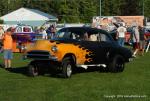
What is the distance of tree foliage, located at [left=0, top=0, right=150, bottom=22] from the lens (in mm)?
104750

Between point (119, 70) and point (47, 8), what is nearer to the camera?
point (119, 70)

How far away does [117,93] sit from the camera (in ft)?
43.1

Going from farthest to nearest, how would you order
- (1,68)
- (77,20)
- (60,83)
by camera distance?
1. (77,20)
2. (1,68)
3. (60,83)

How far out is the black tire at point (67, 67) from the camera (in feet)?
54.4

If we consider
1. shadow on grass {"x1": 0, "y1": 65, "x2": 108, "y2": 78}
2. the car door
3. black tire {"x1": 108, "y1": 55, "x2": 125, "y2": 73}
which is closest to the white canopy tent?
shadow on grass {"x1": 0, "y1": 65, "x2": 108, "y2": 78}

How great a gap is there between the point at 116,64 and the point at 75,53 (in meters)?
2.35

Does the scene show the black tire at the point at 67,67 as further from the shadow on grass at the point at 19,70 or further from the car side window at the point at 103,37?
the shadow on grass at the point at 19,70

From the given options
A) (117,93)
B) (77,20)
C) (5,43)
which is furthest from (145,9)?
(117,93)

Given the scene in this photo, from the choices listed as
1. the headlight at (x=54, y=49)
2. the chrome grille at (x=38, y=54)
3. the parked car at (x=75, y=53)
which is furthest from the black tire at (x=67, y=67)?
the chrome grille at (x=38, y=54)

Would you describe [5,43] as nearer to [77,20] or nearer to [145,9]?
[77,20]

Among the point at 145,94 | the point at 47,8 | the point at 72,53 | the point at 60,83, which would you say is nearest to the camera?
the point at 145,94

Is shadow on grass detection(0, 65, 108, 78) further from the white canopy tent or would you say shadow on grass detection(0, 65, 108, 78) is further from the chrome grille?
the white canopy tent

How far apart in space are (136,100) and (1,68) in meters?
9.67

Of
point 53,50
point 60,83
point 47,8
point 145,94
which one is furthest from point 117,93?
point 47,8
